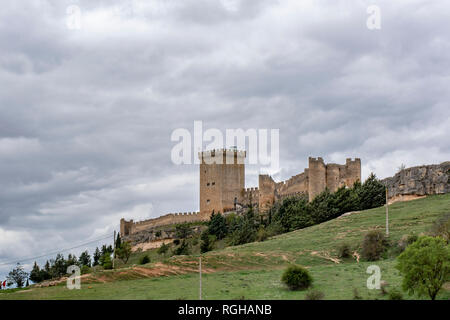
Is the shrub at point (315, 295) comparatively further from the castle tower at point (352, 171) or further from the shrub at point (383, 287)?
the castle tower at point (352, 171)

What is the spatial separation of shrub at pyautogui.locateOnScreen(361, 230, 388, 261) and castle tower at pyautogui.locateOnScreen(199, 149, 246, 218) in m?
49.0

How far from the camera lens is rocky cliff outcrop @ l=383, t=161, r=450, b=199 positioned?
198 ft

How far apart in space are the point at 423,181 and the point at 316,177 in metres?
13.4

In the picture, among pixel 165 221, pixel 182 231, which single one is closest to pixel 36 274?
pixel 182 231

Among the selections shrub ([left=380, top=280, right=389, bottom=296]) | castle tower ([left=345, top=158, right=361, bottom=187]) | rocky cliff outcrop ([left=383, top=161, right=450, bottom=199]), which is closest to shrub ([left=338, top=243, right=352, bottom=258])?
shrub ([left=380, top=280, right=389, bottom=296])

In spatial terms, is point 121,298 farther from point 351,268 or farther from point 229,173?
point 229,173

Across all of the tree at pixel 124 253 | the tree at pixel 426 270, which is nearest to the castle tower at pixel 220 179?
the tree at pixel 124 253

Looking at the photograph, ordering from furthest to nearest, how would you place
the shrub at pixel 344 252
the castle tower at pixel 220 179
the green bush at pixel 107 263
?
the castle tower at pixel 220 179 → the green bush at pixel 107 263 → the shrub at pixel 344 252

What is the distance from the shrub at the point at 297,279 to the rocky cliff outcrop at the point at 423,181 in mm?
33025

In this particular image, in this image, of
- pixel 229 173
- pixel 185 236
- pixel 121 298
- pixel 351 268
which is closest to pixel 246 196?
pixel 229 173

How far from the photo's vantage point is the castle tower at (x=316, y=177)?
233 feet

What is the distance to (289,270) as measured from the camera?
31.4 meters

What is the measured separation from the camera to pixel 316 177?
71500 mm
